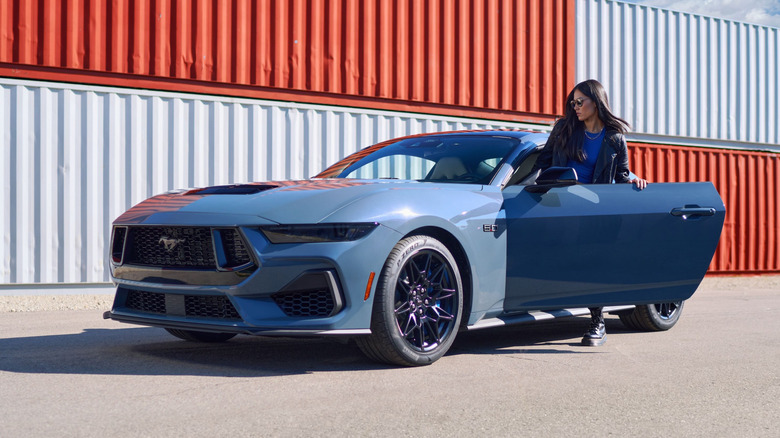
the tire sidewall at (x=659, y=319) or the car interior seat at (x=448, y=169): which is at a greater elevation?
the car interior seat at (x=448, y=169)

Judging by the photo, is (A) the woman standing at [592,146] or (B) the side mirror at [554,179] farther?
(A) the woman standing at [592,146]

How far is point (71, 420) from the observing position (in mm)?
2920

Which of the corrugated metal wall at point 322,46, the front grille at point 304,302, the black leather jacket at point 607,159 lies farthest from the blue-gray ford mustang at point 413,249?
the corrugated metal wall at point 322,46

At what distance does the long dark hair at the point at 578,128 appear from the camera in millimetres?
5051

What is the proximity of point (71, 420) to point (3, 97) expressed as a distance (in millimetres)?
6491

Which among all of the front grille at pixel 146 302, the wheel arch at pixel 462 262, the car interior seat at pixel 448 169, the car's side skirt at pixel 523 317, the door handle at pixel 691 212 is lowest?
Result: the car's side skirt at pixel 523 317

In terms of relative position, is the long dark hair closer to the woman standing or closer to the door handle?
the woman standing

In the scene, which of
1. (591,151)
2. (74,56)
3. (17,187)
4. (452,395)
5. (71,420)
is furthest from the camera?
(74,56)

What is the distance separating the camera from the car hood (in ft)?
12.4

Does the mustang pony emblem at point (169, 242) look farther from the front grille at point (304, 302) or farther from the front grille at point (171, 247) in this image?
the front grille at point (304, 302)

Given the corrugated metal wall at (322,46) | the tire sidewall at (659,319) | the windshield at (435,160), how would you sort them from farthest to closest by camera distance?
the corrugated metal wall at (322,46) < the tire sidewall at (659,319) < the windshield at (435,160)

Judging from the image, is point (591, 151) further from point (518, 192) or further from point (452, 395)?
point (452, 395)

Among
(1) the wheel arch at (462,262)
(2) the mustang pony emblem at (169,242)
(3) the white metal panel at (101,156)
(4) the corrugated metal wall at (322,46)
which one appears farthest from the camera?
(4) the corrugated metal wall at (322,46)

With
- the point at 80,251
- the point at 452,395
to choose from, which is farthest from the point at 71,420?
the point at 80,251
